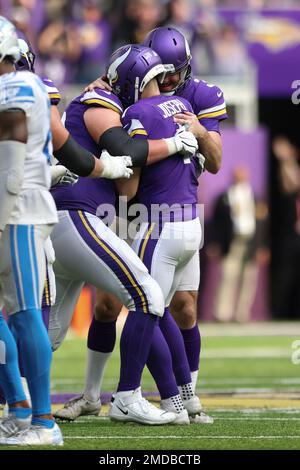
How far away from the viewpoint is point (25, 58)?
560 centimetres

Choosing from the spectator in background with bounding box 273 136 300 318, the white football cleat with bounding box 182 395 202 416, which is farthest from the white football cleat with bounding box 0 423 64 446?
the spectator in background with bounding box 273 136 300 318

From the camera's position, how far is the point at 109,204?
19.0ft

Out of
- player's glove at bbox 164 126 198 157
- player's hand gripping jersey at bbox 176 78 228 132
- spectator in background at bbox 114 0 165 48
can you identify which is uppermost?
spectator in background at bbox 114 0 165 48

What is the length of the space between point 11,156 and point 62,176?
0.95m

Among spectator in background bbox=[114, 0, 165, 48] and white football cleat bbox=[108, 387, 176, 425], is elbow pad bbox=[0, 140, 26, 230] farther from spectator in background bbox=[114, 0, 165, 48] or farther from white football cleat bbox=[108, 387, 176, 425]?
spectator in background bbox=[114, 0, 165, 48]

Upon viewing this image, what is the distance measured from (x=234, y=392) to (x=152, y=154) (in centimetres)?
270

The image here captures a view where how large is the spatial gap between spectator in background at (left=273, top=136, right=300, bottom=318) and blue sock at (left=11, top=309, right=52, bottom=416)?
10860 mm

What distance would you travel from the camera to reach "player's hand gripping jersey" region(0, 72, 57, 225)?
457 cm

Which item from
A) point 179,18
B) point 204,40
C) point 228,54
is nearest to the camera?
point 179,18

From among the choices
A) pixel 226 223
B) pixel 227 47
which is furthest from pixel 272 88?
pixel 226 223

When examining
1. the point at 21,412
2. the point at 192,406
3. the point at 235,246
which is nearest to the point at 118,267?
the point at 21,412

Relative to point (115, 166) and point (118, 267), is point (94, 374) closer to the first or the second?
point (118, 267)
